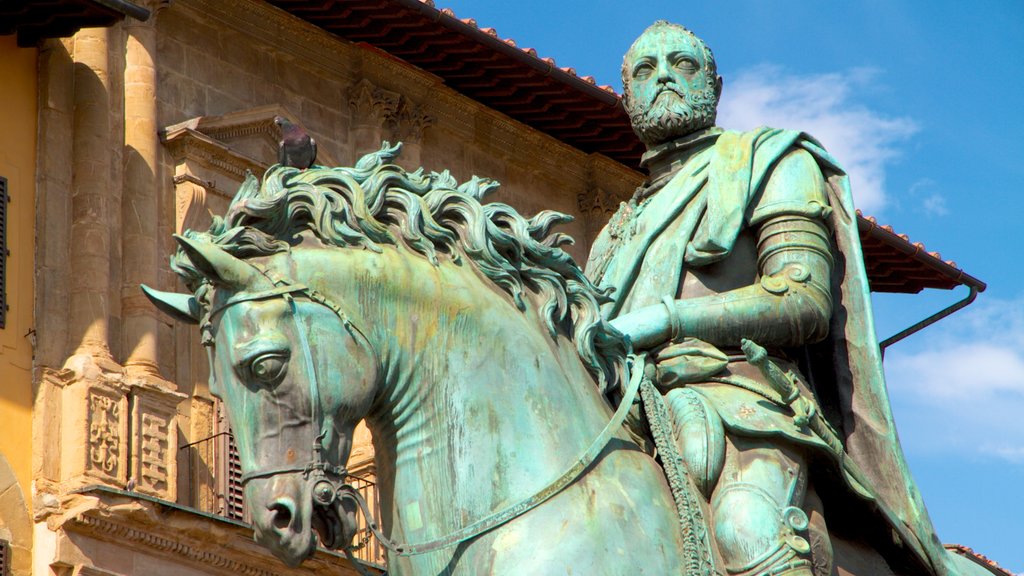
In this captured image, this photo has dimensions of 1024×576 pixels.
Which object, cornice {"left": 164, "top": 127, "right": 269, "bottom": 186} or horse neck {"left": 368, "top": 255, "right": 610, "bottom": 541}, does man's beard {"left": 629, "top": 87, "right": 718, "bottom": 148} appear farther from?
cornice {"left": 164, "top": 127, "right": 269, "bottom": 186}

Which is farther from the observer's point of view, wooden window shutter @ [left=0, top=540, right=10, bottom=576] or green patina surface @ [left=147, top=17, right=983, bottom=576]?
wooden window shutter @ [left=0, top=540, right=10, bottom=576]

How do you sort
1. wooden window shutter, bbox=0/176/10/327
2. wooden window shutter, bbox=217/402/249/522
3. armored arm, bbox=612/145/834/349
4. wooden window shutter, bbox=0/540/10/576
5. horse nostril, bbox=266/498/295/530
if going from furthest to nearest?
wooden window shutter, bbox=217/402/249/522 < wooden window shutter, bbox=0/176/10/327 < wooden window shutter, bbox=0/540/10/576 < armored arm, bbox=612/145/834/349 < horse nostril, bbox=266/498/295/530

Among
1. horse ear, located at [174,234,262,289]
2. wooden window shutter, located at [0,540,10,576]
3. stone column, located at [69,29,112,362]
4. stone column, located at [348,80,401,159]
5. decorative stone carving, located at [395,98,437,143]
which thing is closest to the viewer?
horse ear, located at [174,234,262,289]

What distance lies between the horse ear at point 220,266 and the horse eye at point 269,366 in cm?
17

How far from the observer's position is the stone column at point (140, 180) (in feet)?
64.1

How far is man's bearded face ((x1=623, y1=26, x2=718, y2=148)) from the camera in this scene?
6508 millimetres

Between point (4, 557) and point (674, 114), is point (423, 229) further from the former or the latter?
point (4, 557)

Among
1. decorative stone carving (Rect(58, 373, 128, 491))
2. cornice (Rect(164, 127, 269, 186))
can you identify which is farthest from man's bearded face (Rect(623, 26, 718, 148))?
cornice (Rect(164, 127, 269, 186))

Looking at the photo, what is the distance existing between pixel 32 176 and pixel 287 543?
569 inches

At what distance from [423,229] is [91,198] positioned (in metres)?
14.1

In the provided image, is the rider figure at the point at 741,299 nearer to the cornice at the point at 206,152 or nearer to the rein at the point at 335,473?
the rein at the point at 335,473

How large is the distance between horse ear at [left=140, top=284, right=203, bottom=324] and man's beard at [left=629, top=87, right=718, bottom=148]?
5.23 ft

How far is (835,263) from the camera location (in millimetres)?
6363

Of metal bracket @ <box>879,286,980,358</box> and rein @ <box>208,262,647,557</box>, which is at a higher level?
metal bracket @ <box>879,286,980,358</box>
